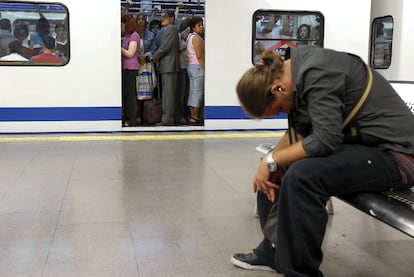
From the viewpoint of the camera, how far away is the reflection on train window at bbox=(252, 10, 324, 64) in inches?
291

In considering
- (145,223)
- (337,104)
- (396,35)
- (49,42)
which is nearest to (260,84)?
(337,104)

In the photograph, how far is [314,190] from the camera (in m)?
1.95

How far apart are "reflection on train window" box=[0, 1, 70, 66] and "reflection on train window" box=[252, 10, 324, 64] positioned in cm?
275

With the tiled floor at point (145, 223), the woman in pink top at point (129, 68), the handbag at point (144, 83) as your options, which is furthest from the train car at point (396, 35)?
the woman in pink top at point (129, 68)

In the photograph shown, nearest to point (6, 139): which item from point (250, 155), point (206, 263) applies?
point (250, 155)

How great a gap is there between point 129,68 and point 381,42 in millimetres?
4081

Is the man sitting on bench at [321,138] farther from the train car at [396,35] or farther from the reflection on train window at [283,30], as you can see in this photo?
the reflection on train window at [283,30]

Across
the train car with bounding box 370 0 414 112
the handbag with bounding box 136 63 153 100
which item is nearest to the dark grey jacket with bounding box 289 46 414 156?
the train car with bounding box 370 0 414 112

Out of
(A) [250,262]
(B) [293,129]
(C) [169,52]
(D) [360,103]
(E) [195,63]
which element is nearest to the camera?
(D) [360,103]

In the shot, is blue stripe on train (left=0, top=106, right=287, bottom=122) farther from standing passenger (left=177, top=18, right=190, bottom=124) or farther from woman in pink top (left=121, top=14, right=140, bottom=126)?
standing passenger (left=177, top=18, right=190, bottom=124)

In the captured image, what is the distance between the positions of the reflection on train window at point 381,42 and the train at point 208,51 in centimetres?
2

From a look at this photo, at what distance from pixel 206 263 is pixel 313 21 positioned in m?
5.85

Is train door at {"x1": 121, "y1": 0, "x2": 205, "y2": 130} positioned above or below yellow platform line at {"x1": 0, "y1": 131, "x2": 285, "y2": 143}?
above

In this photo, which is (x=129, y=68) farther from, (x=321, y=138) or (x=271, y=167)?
(x=321, y=138)
